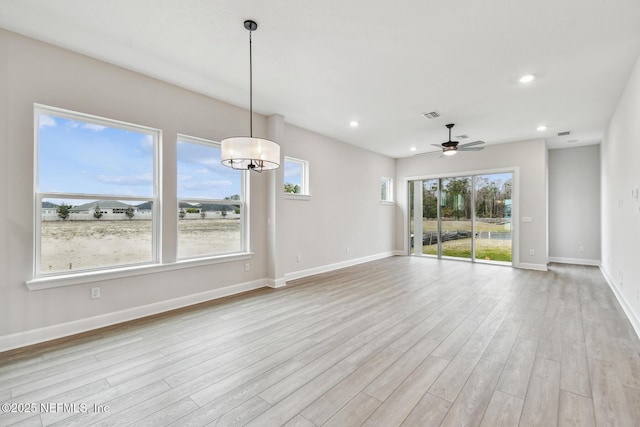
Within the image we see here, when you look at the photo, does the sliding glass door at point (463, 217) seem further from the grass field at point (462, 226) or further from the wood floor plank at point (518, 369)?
the wood floor plank at point (518, 369)

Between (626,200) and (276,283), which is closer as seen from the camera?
(626,200)

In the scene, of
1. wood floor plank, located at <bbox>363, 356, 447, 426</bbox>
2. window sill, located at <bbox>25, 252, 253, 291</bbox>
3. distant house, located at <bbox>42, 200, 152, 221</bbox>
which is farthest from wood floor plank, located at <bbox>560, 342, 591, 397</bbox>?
distant house, located at <bbox>42, 200, 152, 221</bbox>

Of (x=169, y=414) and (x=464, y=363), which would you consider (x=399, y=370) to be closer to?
(x=464, y=363)

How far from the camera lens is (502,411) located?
1801mm

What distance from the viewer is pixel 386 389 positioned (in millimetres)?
2025

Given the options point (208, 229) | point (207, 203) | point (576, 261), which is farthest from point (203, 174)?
point (576, 261)

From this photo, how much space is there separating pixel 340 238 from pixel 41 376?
513 cm

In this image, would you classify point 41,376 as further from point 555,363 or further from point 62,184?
point 555,363

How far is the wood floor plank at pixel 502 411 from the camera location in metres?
1.70

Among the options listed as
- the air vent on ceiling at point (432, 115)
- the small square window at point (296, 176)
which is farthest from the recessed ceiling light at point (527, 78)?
the small square window at point (296, 176)

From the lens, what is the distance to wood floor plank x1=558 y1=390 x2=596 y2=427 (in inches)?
Result: 66.9

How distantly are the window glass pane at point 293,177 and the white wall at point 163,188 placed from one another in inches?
8.7

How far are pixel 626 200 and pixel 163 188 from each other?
5.94 metres

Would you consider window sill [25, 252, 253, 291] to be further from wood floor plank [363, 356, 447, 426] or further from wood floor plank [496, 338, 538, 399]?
wood floor plank [496, 338, 538, 399]
